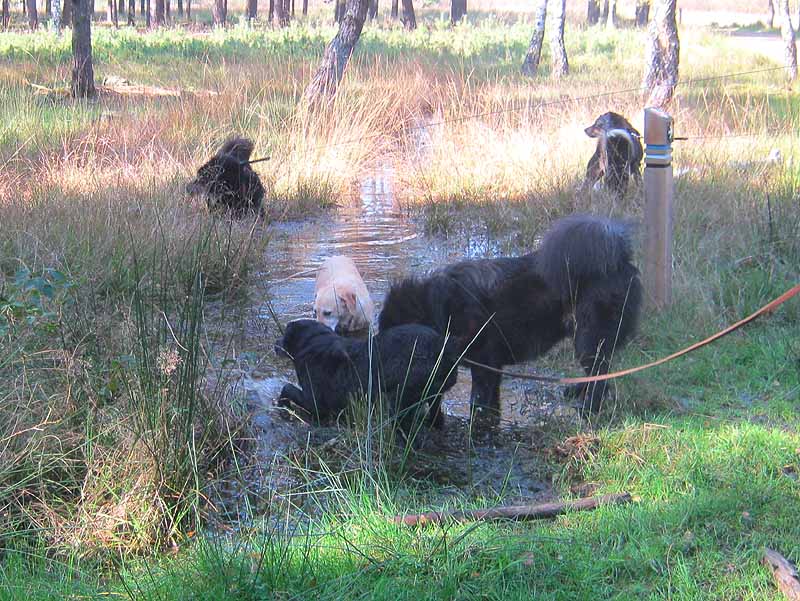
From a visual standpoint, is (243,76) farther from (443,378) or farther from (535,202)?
(443,378)

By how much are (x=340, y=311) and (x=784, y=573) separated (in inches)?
148

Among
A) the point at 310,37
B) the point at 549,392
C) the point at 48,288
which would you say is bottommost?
the point at 549,392

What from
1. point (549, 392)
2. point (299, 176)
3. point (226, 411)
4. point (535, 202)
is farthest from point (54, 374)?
point (299, 176)

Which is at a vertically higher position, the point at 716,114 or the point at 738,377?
the point at 716,114

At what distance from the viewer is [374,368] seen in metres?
4.75

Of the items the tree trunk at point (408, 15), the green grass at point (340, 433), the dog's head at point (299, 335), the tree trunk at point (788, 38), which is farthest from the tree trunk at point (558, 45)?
the tree trunk at point (408, 15)

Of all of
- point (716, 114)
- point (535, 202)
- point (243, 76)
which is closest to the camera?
point (535, 202)

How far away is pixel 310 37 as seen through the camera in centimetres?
3164

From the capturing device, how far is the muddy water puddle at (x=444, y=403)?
4293 millimetres

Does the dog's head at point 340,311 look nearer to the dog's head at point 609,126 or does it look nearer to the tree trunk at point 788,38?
the dog's head at point 609,126

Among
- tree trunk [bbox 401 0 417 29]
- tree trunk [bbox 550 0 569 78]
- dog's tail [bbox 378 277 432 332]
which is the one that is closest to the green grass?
dog's tail [bbox 378 277 432 332]

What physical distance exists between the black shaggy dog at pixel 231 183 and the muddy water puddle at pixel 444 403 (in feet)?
1.56

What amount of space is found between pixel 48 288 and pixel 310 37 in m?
29.4

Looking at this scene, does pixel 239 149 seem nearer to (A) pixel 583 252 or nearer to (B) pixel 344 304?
(B) pixel 344 304
